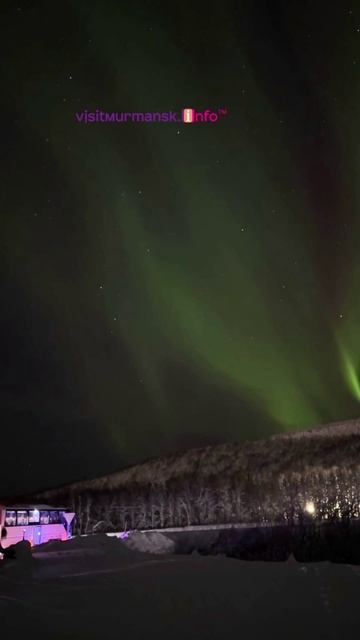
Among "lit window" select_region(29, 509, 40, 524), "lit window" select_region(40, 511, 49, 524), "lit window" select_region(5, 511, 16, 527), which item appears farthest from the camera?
"lit window" select_region(40, 511, 49, 524)

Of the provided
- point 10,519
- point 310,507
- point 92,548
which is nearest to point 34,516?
point 10,519

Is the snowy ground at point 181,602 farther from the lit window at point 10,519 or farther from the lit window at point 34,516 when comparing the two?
the lit window at point 34,516

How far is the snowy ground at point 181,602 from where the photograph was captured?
39.0 ft

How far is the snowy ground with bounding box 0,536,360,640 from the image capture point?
39.0 feet

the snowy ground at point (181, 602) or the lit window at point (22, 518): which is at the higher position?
the lit window at point (22, 518)

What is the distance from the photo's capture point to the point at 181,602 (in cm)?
A: 1490

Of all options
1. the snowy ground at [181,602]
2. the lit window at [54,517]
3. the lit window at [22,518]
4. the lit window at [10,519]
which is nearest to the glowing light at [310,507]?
the lit window at [54,517]

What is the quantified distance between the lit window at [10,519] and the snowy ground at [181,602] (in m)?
19.1

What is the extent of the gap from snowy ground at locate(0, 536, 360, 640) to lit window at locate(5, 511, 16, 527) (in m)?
19.1

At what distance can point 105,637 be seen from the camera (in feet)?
37.6

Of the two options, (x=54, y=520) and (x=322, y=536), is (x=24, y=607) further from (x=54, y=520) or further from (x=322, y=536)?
(x=322, y=536)

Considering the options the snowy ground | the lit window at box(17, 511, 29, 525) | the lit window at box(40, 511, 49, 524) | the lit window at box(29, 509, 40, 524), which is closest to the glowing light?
the lit window at box(40, 511, 49, 524)

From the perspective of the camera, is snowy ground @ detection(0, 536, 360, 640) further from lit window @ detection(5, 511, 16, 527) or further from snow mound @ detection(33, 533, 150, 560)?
lit window @ detection(5, 511, 16, 527)

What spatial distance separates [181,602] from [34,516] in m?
34.5
